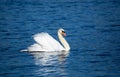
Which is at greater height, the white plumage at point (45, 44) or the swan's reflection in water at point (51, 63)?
the white plumage at point (45, 44)

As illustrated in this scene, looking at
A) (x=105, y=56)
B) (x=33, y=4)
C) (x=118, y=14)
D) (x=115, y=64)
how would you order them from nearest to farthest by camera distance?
(x=115, y=64) < (x=105, y=56) < (x=118, y=14) < (x=33, y=4)

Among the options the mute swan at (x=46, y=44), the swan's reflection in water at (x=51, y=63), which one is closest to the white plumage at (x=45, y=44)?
the mute swan at (x=46, y=44)

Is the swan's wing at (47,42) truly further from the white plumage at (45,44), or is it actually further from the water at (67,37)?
the water at (67,37)

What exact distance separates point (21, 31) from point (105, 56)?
5744 mm

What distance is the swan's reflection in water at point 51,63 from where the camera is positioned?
19766 millimetres

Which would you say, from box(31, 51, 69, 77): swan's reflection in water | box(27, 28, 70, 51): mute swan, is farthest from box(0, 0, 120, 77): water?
box(27, 28, 70, 51): mute swan

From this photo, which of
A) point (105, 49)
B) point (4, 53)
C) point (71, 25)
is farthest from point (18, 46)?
point (71, 25)

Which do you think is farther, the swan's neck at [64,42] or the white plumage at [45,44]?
the swan's neck at [64,42]

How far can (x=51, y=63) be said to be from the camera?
2116cm

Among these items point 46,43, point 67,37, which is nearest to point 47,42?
point 46,43

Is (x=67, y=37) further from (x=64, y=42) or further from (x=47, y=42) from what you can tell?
(x=47, y=42)

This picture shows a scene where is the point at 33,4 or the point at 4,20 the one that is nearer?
the point at 4,20

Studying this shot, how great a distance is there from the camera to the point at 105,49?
23203mm

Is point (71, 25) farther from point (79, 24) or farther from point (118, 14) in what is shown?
point (118, 14)
